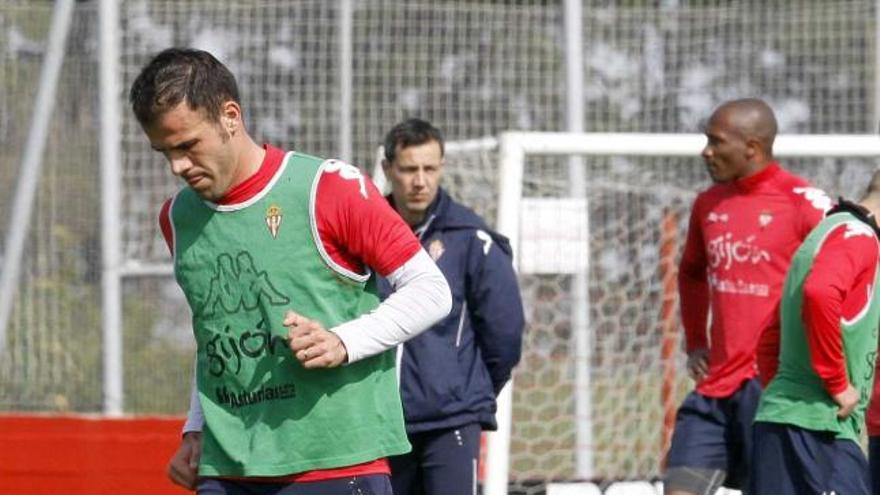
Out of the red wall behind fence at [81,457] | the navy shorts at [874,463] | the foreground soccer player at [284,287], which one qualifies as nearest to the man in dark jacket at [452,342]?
the navy shorts at [874,463]

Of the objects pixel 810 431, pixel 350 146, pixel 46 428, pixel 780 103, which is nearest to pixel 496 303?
pixel 810 431

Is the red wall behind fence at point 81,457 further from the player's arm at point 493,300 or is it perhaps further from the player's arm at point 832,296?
the player's arm at point 832,296

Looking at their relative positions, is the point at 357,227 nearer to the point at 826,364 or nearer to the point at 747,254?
the point at 826,364

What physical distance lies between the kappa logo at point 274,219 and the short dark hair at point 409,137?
2920mm

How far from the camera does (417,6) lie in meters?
10.9

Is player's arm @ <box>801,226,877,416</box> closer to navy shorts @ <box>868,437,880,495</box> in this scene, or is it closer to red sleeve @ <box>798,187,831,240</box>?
navy shorts @ <box>868,437,880,495</box>

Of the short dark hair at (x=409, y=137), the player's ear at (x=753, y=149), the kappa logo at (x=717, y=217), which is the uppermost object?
the short dark hair at (x=409, y=137)

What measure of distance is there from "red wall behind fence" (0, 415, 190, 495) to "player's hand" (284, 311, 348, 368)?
4.49 m

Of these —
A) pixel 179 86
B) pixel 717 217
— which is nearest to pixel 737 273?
pixel 717 217

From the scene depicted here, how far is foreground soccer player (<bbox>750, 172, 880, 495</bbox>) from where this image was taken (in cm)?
617

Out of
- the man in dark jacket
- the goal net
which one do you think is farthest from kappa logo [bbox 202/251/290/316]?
the goal net

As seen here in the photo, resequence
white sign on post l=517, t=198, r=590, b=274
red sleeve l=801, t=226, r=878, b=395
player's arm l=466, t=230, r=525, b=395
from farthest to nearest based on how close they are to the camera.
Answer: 1. white sign on post l=517, t=198, r=590, b=274
2. player's arm l=466, t=230, r=525, b=395
3. red sleeve l=801, t=226, r=878, b=395

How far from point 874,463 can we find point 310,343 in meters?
3.49

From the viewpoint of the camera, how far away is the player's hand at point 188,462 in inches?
189
